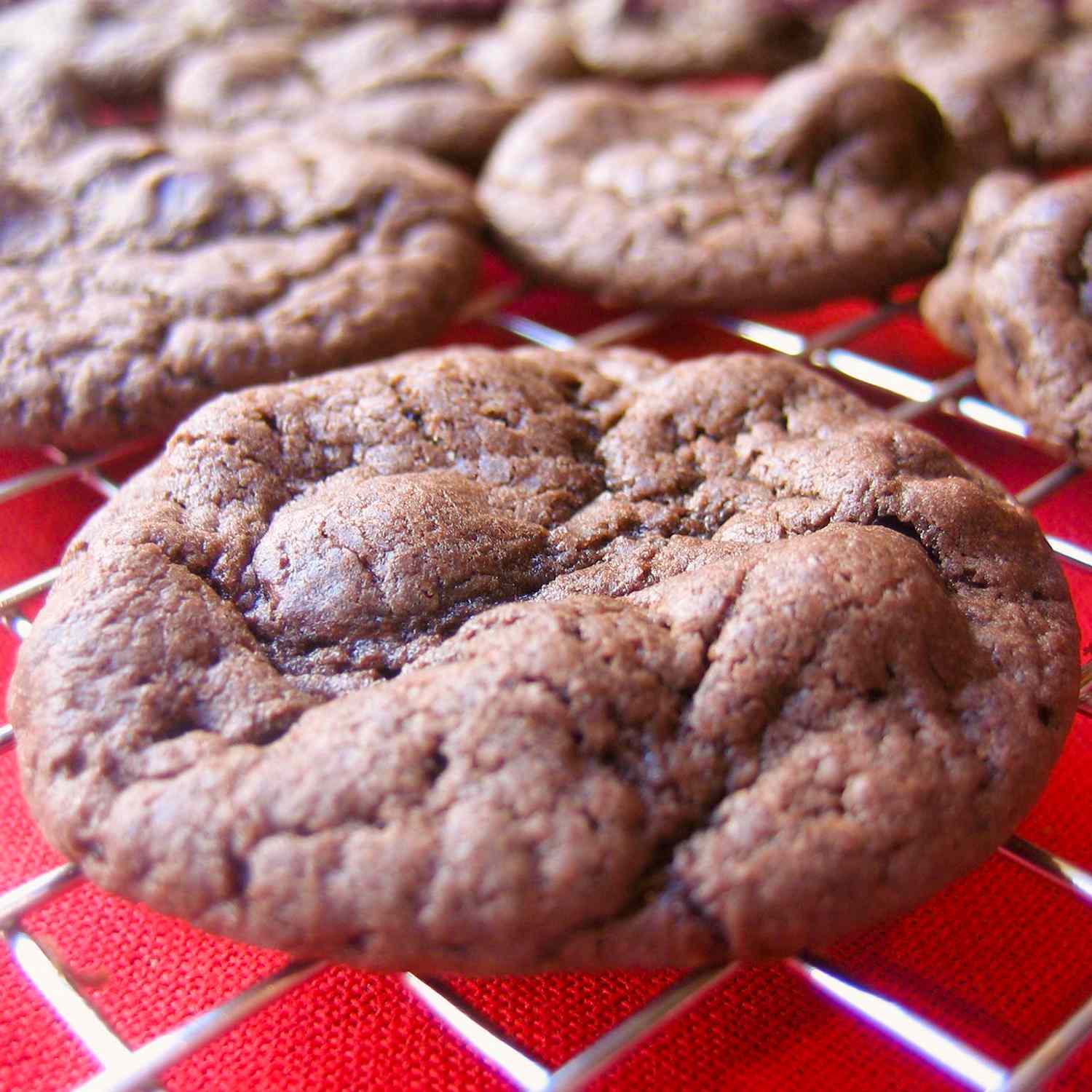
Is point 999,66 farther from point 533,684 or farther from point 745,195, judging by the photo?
point 533,684

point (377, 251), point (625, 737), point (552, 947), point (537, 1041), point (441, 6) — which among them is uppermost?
point (441, 6)

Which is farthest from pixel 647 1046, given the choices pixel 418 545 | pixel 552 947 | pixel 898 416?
pixel 898 416

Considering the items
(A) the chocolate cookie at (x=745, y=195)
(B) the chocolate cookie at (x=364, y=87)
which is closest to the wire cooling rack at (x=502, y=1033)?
(A) the chocolate cookie at (x=745, y=195)

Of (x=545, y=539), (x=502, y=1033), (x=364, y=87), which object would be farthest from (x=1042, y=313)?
(x=364, y=87)

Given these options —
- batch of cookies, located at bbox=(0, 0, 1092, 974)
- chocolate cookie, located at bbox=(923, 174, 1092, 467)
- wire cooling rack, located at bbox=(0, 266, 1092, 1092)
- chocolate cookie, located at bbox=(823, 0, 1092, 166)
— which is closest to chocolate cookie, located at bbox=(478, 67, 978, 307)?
batch of cookies, located at bbox=(0, 0, 1092, 974)

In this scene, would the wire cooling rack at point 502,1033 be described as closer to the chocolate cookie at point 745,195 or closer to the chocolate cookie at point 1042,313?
the chocolate cookie at point 1042,313

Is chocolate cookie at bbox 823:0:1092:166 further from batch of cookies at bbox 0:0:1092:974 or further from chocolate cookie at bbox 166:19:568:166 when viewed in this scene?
Answer: chocolate cookie at bbox 166:19:568:166

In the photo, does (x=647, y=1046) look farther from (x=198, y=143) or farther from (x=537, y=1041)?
(x=198, y=143)
